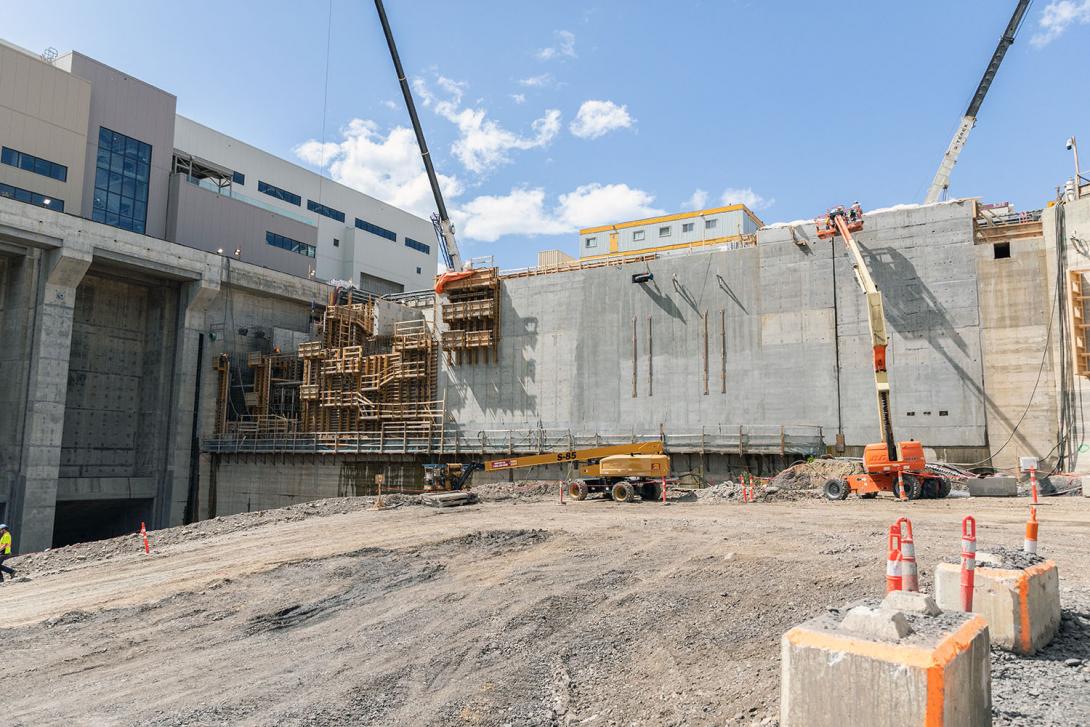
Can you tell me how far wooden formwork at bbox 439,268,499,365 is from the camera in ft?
130

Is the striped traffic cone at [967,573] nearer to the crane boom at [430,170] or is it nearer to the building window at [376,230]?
the crane boom at [430,170]

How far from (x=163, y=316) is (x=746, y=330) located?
3617cm

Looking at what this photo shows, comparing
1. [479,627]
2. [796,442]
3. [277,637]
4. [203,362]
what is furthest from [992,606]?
[203,362]

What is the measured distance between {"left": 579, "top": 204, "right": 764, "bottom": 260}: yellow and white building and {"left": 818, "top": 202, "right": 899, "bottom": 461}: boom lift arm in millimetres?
21614

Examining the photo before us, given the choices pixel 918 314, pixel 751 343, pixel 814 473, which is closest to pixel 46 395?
pixel 751 343

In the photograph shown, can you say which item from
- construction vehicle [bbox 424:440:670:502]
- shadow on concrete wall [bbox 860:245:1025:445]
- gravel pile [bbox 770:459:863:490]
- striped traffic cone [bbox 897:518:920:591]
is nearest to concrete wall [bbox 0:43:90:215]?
construction vehicle [bbox 424:440:670:502]

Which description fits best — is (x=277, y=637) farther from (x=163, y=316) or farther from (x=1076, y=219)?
(x=163, y=316)

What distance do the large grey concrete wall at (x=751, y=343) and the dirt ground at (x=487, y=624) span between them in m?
9.90

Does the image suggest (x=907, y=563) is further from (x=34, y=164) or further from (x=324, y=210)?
(x=324, y=210)

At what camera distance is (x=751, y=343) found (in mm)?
32500

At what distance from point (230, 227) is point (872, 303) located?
45455mm

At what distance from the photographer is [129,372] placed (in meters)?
44.7

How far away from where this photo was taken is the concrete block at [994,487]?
2344 centimetres

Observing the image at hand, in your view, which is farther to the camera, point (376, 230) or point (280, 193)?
point (376, 230)
